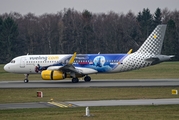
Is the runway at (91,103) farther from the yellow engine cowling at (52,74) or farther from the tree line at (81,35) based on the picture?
the tree line at (81,35)

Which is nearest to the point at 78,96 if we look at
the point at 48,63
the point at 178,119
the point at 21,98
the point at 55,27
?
the point at 21,98

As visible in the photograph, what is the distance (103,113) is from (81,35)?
9279cm

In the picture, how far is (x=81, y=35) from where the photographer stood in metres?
118

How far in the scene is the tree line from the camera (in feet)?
375

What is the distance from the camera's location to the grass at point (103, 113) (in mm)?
24172

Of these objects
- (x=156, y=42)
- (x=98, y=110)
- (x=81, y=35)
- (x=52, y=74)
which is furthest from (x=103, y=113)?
(x=81, y=35)

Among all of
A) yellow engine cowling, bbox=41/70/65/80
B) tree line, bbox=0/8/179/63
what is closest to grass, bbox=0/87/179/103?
yellow engine cowling, bbox=41/70/65/80

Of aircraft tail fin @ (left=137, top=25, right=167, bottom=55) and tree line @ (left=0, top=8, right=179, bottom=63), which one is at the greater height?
tree line @ (left=0, top=8, right=179, bottom=63)

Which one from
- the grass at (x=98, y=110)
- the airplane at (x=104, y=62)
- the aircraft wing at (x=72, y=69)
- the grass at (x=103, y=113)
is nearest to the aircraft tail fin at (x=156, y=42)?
the airplane at (x=104, y=62)

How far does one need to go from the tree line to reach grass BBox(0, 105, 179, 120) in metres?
84.6

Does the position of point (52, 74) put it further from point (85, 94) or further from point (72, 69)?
point (85, 94)

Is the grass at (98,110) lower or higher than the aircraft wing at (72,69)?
lower

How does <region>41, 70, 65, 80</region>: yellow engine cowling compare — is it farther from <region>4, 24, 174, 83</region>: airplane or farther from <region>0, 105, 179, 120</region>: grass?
<region>0, 105, 179, 120</region>: grass

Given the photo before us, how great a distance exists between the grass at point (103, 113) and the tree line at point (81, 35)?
84643 mm
